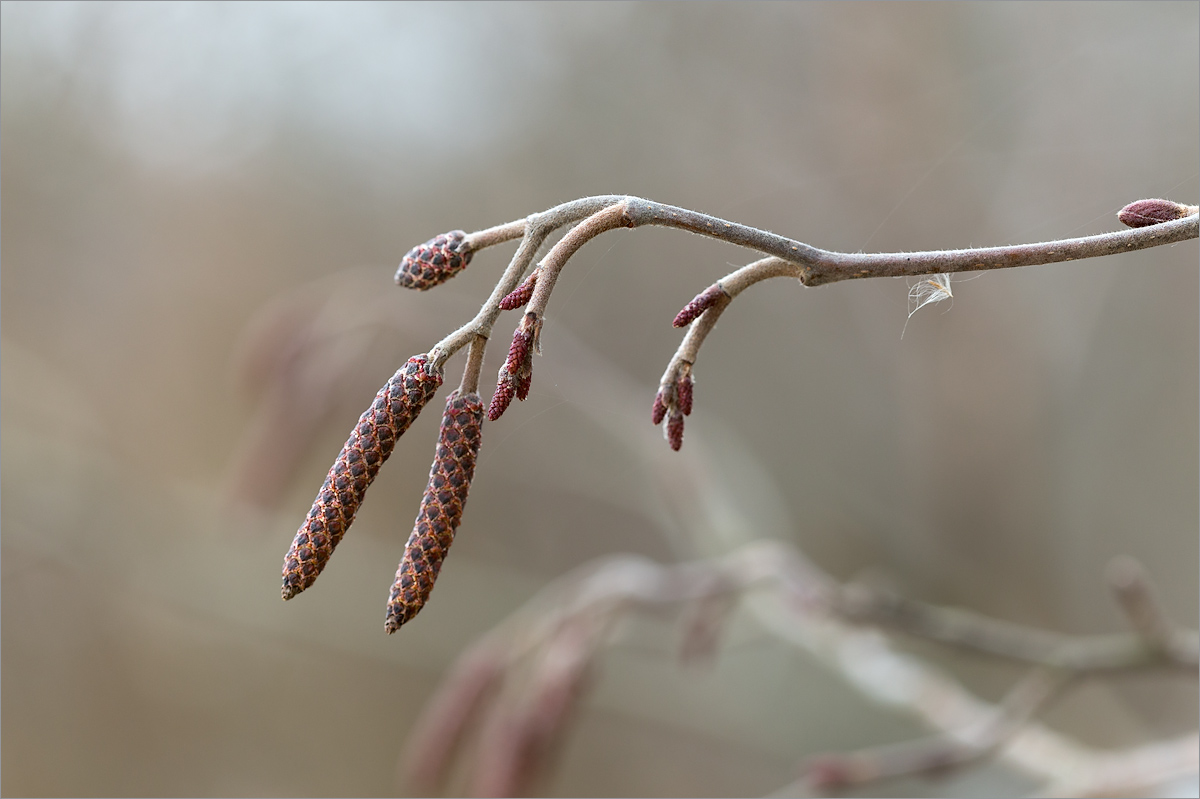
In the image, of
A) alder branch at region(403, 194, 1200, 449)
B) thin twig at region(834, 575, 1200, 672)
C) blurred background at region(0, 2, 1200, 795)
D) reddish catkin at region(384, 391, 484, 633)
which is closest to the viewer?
alder branch at region(403, 194, 1200, 449)

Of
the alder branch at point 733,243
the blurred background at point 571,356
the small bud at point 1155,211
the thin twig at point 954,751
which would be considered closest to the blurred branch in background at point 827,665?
the thin twig at point 954,751

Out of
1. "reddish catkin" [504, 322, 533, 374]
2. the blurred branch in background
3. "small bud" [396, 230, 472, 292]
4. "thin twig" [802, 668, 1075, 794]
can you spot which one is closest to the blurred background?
the blurred branch in background

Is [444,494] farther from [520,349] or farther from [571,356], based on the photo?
[571,356]

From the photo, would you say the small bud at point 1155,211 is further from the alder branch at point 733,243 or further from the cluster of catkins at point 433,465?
the cluster of catkins at point 433,465

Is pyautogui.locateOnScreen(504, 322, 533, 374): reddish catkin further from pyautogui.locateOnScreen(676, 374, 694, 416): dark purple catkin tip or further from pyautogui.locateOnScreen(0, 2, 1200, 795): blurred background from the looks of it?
pyautogui.locateOnScreen(0, 2, 1200, 795): blurred background

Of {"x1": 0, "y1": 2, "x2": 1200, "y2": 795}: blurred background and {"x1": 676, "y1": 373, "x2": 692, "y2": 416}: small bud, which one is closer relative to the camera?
{"x1": 676, "y1": 373, "x2": 692, "y2": 416}: small bud

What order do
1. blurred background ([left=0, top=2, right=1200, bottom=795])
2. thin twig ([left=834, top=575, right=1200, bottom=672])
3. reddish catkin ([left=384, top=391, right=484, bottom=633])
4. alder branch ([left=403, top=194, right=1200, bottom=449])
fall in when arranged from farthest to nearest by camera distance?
blurred background ([left=0, top=2, right=1200, bottom=795]) < thin twig ([left=834, top=575, right=1200, bottom=672]) < reddish catkin ([left=384, top=391, right=484, bottom=633]) < alder branch ([left=403, top=194, right=1200, bottom=449])
